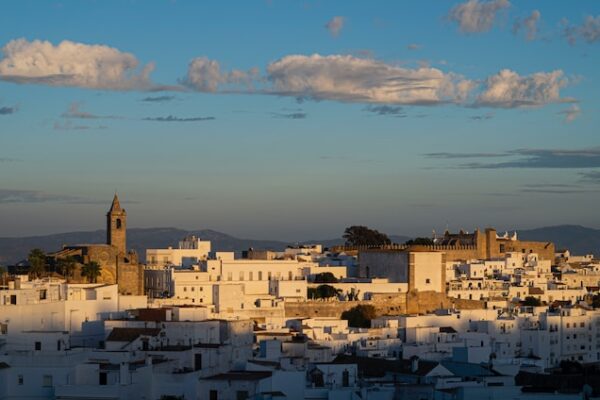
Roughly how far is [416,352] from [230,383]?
12.1 metres

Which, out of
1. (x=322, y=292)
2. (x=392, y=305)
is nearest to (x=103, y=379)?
(x=322, y=292)

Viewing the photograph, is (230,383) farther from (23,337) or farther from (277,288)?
(277,288)

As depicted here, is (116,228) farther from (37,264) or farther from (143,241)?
(143,241)

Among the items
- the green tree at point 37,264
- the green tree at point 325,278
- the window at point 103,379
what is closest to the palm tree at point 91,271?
the green tree at point 37,264

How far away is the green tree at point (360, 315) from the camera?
5728 cm

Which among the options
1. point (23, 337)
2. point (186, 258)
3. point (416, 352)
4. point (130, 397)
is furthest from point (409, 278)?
point (130, 397)

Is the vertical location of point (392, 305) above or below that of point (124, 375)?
above

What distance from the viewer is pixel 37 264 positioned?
199 ft

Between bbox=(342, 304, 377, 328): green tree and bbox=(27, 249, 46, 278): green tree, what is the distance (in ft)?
42.5

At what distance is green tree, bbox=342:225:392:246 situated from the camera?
83.8m

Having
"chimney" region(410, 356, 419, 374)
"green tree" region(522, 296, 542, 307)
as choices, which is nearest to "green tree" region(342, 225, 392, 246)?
"green tree" region(522, 296, 542, 307)

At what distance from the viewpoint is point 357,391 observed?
35.2 meters

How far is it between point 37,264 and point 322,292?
40.0 ft

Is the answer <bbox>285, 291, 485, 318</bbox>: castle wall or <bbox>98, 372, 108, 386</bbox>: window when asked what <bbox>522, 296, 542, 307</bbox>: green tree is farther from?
<bbox>98, 372, 108, 386</bbox>: window
